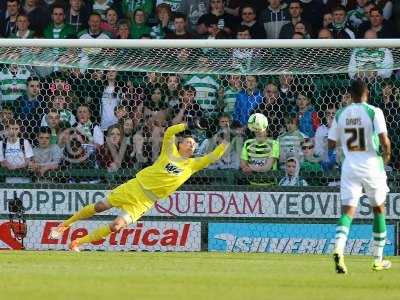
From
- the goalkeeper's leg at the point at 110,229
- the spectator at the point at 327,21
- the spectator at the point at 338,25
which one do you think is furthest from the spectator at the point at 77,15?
the goalkeeper's leg at the point at 110,229

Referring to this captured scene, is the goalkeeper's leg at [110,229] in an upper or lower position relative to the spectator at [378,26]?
lower

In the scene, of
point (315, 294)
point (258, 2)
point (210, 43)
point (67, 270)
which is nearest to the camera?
point (315, 294)

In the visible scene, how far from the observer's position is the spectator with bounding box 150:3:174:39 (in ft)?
68.8

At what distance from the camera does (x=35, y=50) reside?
61.3 ft

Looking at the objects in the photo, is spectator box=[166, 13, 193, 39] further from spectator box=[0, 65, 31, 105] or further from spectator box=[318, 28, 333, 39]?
spectator box=[0, 65, 31, 105]

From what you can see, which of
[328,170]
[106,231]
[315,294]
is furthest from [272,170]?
[315,294]

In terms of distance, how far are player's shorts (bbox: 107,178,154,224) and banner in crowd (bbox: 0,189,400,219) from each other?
6.21 ft

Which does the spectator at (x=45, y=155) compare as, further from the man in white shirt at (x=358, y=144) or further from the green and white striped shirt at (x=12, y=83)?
the man in white shirt at (x=358, y=144)

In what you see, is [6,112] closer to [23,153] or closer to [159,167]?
[23,153]

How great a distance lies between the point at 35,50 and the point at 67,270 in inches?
242

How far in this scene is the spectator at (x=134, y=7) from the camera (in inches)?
848

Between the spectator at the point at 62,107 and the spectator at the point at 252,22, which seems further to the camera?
the spectator at the point at 252,22

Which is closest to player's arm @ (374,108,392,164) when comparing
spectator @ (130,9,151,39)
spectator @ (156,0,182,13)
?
spectator @ (130,9,151,39)

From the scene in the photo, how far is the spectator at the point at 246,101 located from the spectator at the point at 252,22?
76.4 inches
